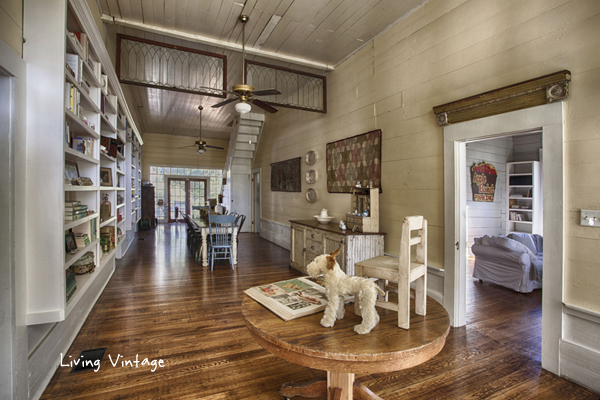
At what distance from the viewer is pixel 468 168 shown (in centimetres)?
615

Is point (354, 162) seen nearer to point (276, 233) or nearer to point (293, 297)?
point (293, 297)

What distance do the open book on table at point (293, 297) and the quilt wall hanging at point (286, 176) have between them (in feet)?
16.4

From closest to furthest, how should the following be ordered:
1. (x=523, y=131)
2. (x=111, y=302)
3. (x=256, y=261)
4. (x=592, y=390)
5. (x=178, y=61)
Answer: (x=592, y=390) → (x=523, y=131) → (x=111, y=302) → (x=178, y=61) → (x=256, y=261)

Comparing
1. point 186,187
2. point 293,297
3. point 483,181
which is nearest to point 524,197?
point 483,181

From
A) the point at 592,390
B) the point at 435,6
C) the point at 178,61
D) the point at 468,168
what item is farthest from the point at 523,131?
the point at 178,61

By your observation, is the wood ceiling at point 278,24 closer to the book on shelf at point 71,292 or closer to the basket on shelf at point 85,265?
the basket on shelf at point 85,265

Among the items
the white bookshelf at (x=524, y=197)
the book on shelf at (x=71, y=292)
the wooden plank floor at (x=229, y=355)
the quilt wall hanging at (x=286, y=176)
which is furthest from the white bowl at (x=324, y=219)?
the white bookshelf at (x=524, y=197)

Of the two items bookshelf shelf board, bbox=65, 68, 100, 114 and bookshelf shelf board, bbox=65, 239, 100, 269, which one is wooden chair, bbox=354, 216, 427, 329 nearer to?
bookshelf shelf board, bbox=65, 239, 100, 269

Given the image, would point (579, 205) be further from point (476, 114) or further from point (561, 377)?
point (561, 377)

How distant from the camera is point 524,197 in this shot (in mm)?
6160

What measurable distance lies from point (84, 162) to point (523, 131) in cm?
430

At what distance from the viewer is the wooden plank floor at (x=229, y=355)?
2.03 meters

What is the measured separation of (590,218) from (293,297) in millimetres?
2227

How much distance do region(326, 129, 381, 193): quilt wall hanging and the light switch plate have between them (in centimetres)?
215
